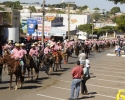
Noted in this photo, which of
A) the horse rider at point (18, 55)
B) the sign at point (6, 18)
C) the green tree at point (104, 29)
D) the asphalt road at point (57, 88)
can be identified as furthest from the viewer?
the green tree at point (104, 29)

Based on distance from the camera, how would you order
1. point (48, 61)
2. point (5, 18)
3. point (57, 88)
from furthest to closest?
1. point (5, 18)
2. point (48, 61)
3. point (57, 88)

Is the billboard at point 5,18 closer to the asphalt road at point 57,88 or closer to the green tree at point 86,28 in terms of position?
the asphalt road at point 57,88

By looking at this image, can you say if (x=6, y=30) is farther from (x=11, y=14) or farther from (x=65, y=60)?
(x=65, y=60)

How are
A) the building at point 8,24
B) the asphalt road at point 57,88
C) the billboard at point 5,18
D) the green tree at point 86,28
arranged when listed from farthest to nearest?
the green tree at point 86,28 < the billboard at point 5,18 < the building at point 8,24 < the asphalt road at point 57,88

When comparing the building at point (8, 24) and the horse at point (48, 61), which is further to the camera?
the building at point (8, 24)

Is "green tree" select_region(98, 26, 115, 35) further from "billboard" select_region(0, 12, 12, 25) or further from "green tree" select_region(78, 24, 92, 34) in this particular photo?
"billboard" select_region(0, 12, 12, 25)

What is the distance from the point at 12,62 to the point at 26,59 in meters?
2.54

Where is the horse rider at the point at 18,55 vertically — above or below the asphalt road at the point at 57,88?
above

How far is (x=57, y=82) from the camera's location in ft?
72.4

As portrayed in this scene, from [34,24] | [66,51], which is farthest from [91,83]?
[34,24]

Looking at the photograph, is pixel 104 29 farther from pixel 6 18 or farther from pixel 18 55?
pixel 18 55

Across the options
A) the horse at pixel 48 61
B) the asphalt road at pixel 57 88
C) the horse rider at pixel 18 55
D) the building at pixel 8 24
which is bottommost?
the asphalt road at pixel 57 88

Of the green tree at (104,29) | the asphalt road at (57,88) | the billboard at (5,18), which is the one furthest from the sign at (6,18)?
the green tree at (104,29)

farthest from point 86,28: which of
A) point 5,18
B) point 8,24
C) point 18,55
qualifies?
point 18,55
